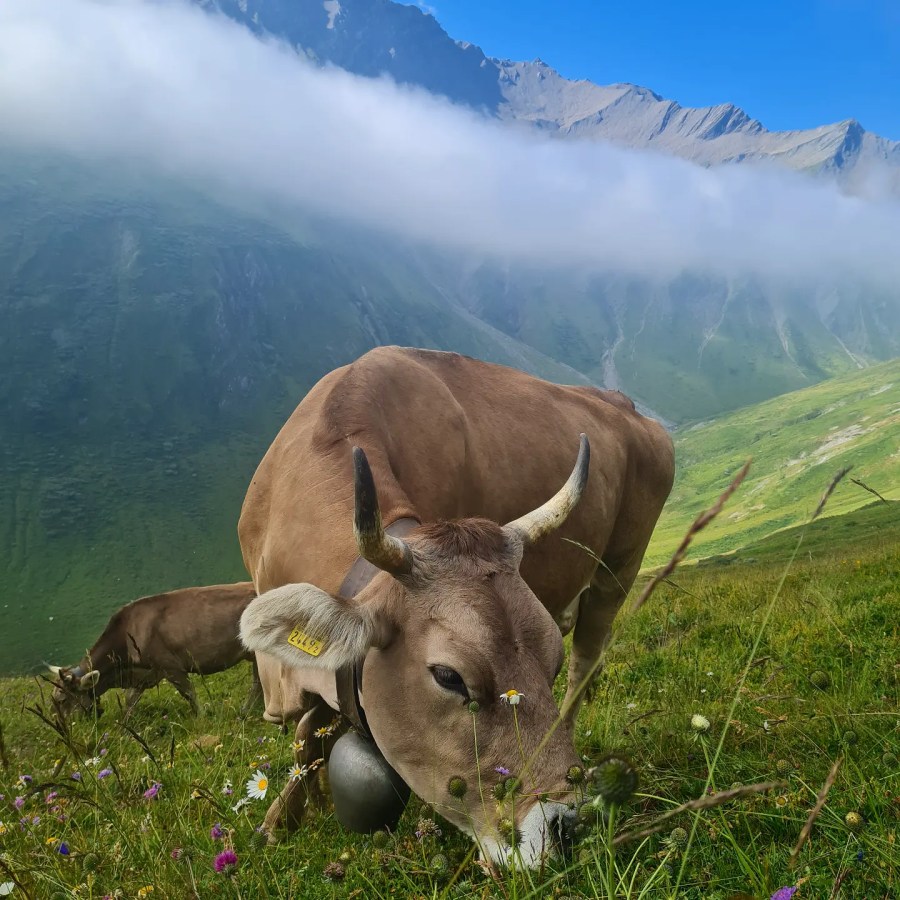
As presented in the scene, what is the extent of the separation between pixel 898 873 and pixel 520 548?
2.09 meters

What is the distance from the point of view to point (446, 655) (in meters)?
3.25

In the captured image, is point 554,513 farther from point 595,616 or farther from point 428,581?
point 595,616

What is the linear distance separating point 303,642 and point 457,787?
100cm

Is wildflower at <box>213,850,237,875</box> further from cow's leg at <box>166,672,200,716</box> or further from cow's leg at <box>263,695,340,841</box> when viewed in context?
cow's leg at <box>166,672,200,716</box>

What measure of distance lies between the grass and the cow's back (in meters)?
1.36

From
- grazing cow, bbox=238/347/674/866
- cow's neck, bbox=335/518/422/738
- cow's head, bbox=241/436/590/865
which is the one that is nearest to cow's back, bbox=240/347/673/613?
grazing cow, bbox=238/347/674/866

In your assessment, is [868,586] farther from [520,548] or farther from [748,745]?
[520,548]

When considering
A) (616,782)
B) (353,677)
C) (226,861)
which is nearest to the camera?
(616,782)

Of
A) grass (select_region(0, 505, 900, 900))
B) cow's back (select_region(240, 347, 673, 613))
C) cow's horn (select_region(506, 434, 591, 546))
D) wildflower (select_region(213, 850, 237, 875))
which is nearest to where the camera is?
Result: grass (select_region(0, 505, 900, 900))

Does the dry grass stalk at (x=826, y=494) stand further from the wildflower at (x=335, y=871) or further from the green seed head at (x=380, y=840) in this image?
the green seed head at (x=380, y=840)

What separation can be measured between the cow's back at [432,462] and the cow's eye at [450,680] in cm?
102

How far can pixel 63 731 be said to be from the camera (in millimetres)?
3076

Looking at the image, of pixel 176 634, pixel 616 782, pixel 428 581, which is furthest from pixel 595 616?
pixel 176 634

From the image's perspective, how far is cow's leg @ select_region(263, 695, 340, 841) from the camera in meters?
3.65
